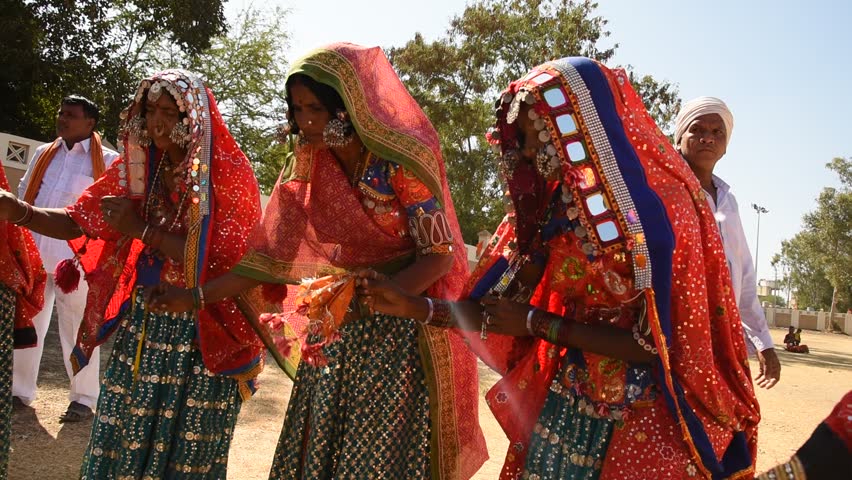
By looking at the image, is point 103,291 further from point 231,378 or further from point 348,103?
point 348,103

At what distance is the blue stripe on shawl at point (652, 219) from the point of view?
107 inches

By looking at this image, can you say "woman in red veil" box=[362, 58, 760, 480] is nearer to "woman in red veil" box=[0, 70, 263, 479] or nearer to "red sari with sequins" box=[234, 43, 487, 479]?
"red sari with sequins" box=[234, 43, 487, 479]

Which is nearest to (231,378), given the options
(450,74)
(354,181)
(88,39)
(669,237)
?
(354,181)

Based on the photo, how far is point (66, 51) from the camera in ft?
58.0

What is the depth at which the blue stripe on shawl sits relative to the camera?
272 centimetres

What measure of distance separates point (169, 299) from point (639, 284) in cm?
212

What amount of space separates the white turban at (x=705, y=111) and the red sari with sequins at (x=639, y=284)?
58.5 inches

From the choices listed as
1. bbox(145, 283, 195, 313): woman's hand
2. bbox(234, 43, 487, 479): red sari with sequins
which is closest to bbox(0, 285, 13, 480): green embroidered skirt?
bbox(145, 283, 195, 313): woman's hand

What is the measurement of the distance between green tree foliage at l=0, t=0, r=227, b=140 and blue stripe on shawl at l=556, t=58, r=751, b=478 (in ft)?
51.4

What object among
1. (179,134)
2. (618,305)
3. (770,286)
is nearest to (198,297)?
(179,134)

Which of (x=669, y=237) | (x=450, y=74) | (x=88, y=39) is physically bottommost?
(x=669, y=237)

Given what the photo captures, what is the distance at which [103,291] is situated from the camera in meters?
4.20

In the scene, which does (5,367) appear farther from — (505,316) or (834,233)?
(834,233)

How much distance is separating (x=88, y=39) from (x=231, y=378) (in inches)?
635
